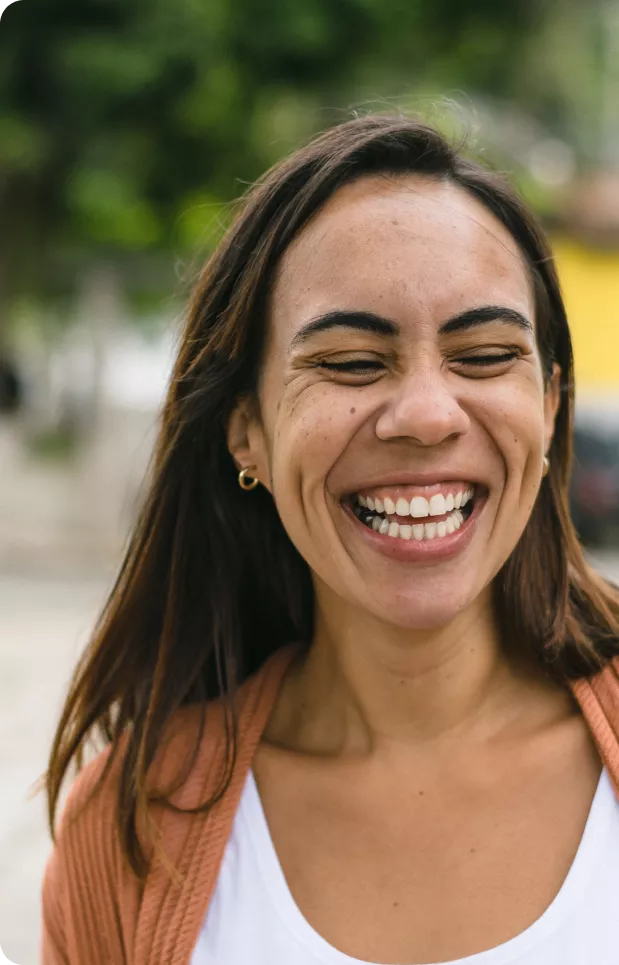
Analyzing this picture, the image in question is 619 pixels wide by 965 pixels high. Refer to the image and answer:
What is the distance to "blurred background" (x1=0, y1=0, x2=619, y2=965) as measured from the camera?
841 cm

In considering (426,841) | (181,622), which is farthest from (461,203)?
(426,841)

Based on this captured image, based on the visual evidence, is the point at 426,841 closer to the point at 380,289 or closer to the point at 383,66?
the point at 380,289

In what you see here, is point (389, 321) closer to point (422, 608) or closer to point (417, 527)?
point (417, 527)

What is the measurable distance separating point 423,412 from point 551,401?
456 millimetres

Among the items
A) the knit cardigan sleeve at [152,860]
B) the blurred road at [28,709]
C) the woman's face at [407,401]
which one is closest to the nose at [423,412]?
the woman's face at [407,401]

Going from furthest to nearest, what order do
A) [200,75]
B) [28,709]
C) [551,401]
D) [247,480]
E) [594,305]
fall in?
[594,305] < [200,75] < [28,709] < [247,480] < [551,401]

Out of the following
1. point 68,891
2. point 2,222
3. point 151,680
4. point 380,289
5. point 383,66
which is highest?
point 383,66

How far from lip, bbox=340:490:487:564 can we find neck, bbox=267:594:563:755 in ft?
0.64

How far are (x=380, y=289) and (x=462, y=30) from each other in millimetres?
8474

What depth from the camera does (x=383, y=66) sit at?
29.1 ft

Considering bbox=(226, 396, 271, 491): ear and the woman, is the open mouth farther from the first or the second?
bbox=(226, 396, 271, 491): ear

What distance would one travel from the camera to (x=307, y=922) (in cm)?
168

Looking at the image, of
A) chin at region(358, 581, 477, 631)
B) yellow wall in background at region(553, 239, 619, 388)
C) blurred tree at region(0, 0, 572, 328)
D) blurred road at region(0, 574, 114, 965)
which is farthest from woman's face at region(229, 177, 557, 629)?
yellow wall in background at region(553, 239, 619, 388)

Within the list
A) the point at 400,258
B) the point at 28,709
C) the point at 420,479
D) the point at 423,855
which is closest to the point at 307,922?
the point at 423,855
